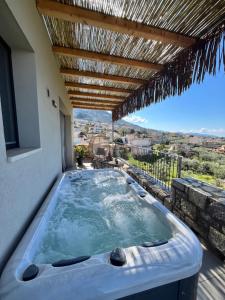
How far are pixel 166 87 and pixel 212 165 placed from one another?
164 inches

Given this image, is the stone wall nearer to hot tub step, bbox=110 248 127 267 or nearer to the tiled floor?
the tiled floor

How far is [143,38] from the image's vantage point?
2.35 meters

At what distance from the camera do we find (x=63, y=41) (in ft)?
8.72

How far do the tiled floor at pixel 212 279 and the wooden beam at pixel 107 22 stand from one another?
113 inches

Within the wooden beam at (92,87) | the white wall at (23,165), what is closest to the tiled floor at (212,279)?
the white wall at (23,165)

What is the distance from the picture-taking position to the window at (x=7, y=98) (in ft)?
5.50

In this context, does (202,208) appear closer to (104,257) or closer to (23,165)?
(104,257)

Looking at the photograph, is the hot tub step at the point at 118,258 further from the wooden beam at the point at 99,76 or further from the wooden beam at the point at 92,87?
the wooden beam at the point at 92,87

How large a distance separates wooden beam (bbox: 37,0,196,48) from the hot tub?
7.73ft

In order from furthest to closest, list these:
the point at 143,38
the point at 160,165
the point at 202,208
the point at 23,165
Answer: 1. the point at 160,165
2. the point at 143,38
3. the point at 202,208
4. the point at 23,165

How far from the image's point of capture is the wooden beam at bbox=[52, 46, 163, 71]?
2805 mm

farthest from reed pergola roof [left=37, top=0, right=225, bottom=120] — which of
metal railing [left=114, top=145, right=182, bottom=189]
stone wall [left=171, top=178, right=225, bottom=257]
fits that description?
stone wall [left=171, top=178, right=225, bottom=257]

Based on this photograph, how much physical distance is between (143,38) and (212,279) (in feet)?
10.1

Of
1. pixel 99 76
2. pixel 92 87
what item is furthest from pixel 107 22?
pixel 92 87
